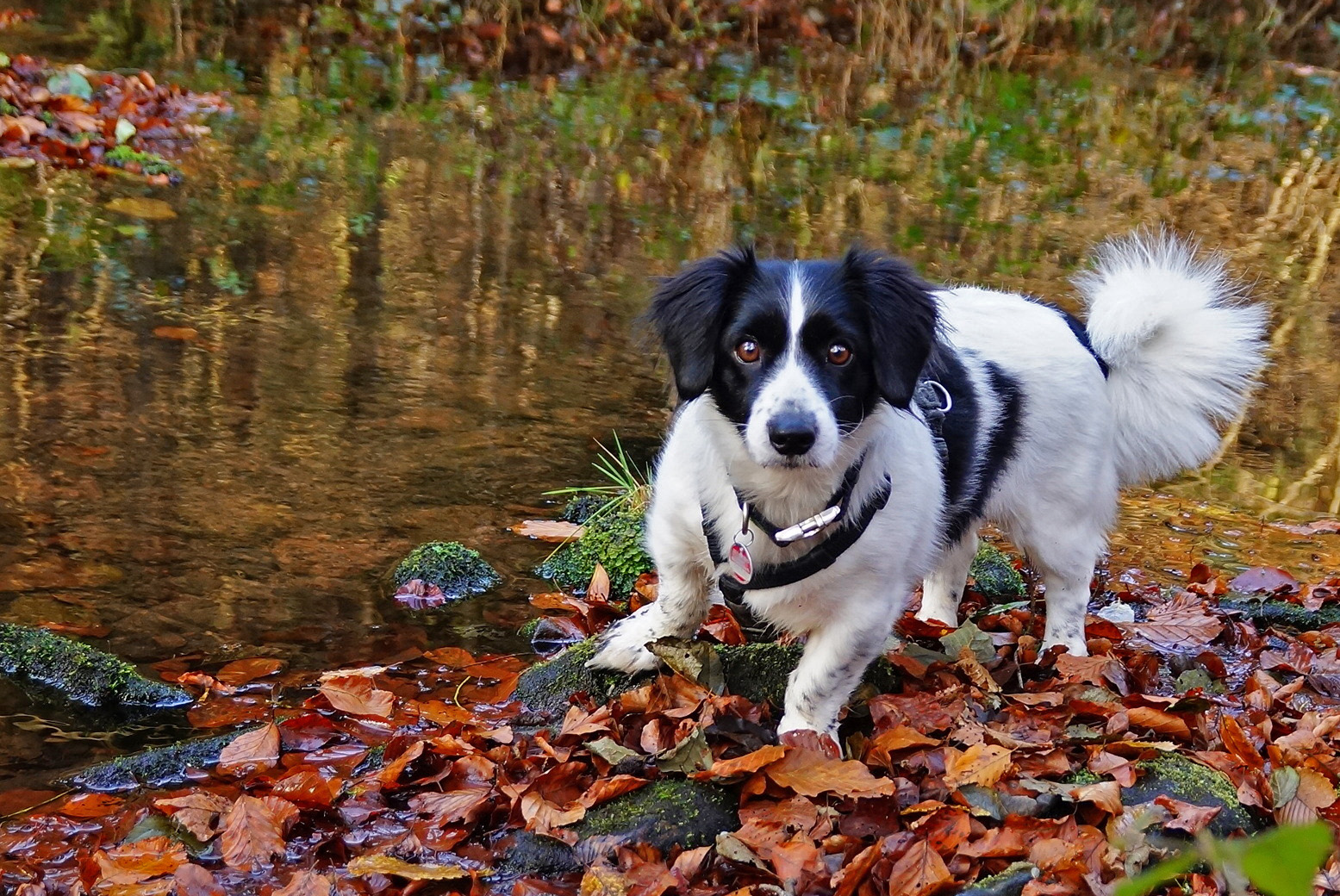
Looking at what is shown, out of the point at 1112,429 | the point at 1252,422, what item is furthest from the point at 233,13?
the point at 1112,429

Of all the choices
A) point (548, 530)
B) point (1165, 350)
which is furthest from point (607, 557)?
point (1165, 350)

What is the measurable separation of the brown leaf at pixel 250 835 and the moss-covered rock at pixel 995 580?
2.72m

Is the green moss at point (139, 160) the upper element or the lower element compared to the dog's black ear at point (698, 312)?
lower

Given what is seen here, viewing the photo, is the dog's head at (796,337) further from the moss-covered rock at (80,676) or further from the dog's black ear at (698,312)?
the moss-covered rock at (80,676)

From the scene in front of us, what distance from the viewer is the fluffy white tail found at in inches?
163

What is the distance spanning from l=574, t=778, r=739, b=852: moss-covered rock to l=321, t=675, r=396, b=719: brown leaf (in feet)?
2.92

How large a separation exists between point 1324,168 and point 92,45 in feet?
37.5

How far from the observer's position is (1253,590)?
15.4ft

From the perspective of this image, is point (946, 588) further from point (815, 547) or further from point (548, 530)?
point (548, 530)

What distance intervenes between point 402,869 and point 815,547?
1.20 meters

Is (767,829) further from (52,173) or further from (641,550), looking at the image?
(52,173)

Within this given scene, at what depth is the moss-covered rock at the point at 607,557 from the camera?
179 inches

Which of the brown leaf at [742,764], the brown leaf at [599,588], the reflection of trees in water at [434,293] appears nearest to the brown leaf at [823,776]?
the brown leaf at [742,764]

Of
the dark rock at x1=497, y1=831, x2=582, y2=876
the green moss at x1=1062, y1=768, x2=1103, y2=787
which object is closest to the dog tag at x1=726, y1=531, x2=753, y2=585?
the dark rock at x1=497, y1=831, x2=582, y2=876
